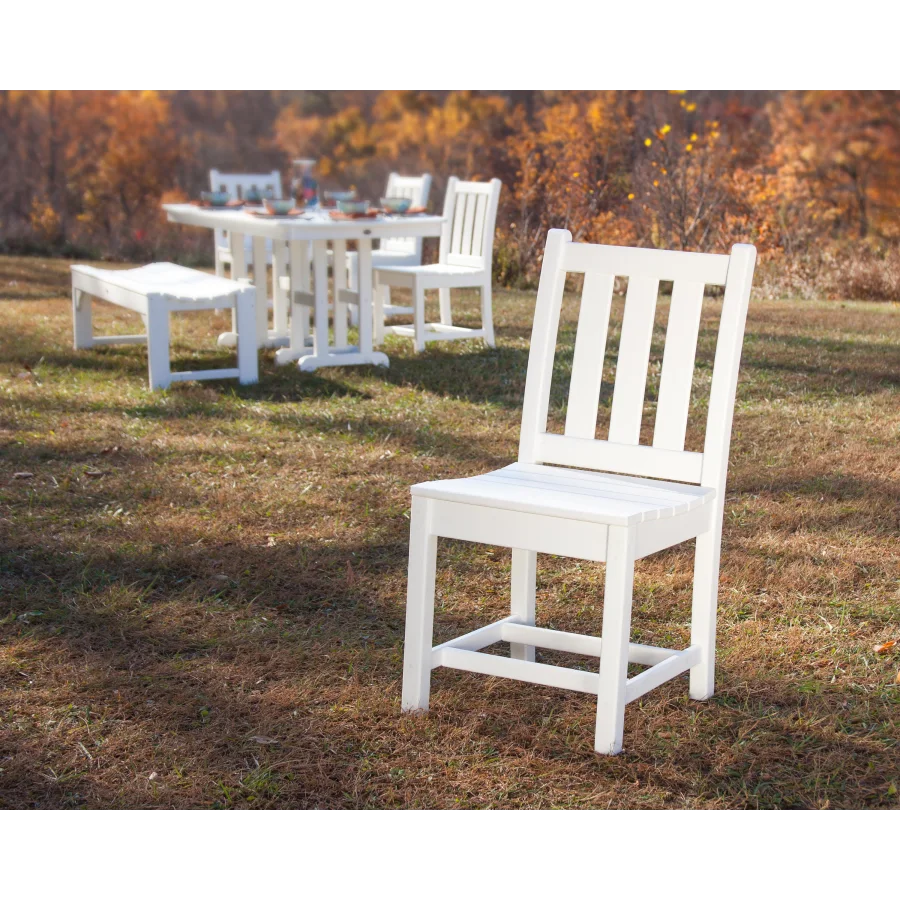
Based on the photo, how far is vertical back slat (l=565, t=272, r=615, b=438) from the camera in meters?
2.78

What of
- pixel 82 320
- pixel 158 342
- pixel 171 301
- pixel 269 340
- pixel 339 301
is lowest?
pixel 269 340

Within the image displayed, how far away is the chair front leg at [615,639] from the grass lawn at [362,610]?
0.07m

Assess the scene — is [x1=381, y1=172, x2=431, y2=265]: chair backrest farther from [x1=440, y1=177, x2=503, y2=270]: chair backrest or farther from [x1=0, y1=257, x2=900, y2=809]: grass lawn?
[x1=0, y1=257, x2=900, y2=809]: grass lawn

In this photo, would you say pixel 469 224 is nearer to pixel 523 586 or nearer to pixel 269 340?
pixel 269 340

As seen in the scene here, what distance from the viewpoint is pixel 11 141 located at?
107 ft

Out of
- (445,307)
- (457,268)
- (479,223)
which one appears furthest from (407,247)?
(479,223)

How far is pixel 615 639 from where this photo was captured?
2.40 m

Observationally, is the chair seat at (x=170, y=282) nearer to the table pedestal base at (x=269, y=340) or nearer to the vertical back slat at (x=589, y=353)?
the table pedestal base at (x=269, y=340)

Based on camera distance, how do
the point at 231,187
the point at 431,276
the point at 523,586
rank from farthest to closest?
the point at 231,187
the point at 431,276
the point at 523,586

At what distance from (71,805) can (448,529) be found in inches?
35.5

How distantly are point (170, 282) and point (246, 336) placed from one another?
0.69 metres

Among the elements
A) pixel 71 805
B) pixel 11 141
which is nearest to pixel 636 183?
pixel 71 805

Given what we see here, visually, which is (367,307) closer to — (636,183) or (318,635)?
(318,635)

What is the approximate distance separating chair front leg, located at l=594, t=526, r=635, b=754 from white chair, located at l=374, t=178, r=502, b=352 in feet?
15.1
